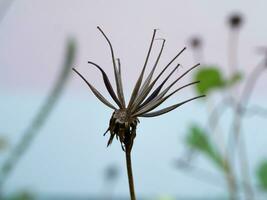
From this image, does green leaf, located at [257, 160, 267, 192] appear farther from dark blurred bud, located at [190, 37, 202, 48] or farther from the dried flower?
the dried flower

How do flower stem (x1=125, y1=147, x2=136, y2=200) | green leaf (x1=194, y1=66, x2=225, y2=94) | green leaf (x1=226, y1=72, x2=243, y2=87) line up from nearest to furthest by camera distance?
flower stem (x1=125, y1=147, x2=136, y2=200) → green leaf (x1=194, y1=66, x2=225, y2=94) → green leaf (x1=226, y1=72, x2=243, y2=87)

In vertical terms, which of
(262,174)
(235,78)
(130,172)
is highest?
(235,78)

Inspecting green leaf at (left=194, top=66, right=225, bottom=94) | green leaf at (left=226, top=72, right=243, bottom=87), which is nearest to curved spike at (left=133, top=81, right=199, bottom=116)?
green leaf at (left=194, top=66, right=225, bottom=94)


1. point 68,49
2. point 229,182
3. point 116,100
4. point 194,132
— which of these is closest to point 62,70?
point 68,49

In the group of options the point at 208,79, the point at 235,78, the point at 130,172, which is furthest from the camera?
the point at 235,78

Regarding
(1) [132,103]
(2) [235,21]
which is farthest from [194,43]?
(1) [132,103]

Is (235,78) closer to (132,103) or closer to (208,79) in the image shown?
(208,79)

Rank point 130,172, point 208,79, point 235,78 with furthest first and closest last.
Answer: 1. point 235,78
2. point 208,79
3. point 130,172
